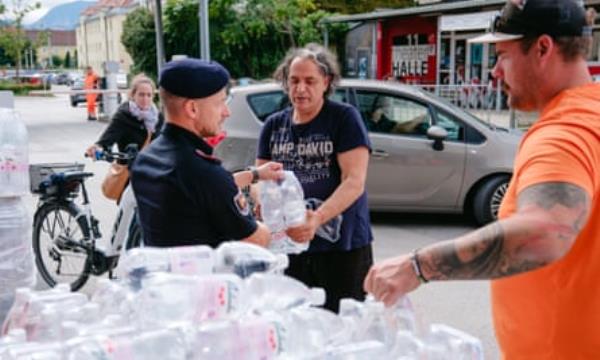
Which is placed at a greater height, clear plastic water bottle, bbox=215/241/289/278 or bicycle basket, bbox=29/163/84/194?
clear plastic water bottle, bbox=215/241/289/278

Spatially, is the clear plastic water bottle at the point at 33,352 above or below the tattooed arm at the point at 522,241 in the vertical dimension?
below

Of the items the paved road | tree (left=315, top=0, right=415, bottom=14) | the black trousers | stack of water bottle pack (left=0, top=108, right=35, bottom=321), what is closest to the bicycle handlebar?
the paved road

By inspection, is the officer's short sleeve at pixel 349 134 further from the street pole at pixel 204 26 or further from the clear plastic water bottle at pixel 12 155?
the street pole at pixel 204 26

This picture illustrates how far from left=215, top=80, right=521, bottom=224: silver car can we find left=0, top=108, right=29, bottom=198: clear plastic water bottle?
3622 millimetres

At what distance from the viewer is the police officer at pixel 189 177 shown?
7.77 feet

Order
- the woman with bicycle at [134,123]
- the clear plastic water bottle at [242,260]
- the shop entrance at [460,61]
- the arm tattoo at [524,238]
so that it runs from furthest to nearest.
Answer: the shop entrance at [460,61], the woman with bicycle at [134,123], the clear plastic water bottle at [242,260], the arm tattoo at [524,238]

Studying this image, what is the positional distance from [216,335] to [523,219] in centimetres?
83

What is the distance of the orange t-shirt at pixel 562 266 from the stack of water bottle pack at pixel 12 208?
3.07 m

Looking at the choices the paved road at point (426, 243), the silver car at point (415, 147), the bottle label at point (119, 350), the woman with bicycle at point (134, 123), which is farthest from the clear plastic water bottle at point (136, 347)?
the silver car at point (415, 147)

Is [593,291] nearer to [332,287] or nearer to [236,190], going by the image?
[236,190]

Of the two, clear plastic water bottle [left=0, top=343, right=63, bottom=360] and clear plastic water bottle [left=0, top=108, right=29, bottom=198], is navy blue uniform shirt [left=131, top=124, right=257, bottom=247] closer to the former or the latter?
clear plastic water bottle [left=0, top=343, right=63, bottom=360]

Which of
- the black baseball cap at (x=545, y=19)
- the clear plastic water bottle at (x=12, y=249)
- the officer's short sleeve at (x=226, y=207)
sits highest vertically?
the black baseball cap at (x=545, y=19)

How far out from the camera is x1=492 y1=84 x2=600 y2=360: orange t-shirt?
1567 millimetres

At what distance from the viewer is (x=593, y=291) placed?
1765mm
